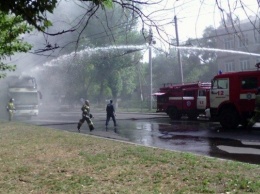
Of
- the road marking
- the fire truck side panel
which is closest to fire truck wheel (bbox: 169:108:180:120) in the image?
the fire truck side panel

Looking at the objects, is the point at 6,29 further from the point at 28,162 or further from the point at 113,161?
the point at 113,161

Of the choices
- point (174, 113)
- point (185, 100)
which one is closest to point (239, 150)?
point (185, 100)

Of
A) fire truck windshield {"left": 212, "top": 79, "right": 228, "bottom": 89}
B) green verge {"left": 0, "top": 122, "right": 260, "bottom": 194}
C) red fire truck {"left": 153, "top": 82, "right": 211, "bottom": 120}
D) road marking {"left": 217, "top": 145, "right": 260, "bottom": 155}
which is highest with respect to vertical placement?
fire truck windshield {"left": 212, "top": 79, "right": 228, "bottom": 89}

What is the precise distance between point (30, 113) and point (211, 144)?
1806cm

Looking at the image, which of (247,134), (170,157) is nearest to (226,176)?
(170,157)

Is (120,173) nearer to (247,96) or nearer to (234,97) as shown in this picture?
(247,96)

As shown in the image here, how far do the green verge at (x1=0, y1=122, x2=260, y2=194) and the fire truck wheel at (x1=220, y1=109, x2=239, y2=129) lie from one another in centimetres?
682

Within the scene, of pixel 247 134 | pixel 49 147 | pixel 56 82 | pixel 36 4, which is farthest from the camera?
pixel 56 82

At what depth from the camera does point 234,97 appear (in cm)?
1383

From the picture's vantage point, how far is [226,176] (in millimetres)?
5348

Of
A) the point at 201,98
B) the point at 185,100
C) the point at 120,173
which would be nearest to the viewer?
the point at 120,173

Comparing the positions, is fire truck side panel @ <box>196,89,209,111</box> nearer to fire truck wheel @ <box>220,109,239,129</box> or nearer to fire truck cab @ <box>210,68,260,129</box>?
fire truck cab @ <box>210,68,260,129</box>

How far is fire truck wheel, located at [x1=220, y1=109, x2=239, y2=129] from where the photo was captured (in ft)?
45.5

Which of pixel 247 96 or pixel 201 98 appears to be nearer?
pixel 247 96
